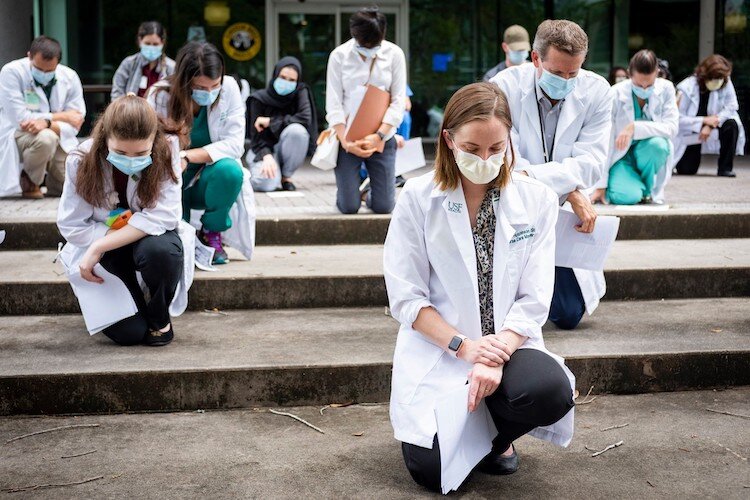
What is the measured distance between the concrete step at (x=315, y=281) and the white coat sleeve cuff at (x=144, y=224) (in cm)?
76

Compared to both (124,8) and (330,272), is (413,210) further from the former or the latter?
(124,8)

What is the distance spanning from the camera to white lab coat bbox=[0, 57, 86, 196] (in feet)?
26.8

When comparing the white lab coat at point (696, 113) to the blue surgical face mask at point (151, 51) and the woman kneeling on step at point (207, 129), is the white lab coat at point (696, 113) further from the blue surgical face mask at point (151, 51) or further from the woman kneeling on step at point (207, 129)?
the woman kneeling on step at point (207, 129)

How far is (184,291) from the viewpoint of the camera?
4.85 metres

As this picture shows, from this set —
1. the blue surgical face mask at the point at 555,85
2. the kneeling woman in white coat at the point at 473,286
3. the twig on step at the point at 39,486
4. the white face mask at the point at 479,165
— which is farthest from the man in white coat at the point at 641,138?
the twig on step at the point at 39,486

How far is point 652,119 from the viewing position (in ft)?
27.4

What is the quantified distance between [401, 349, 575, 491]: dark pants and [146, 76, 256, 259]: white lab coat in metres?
2.81

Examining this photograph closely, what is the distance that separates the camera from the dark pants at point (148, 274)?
4602 millimetres

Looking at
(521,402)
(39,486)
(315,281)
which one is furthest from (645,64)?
(39,486)

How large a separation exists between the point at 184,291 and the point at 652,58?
495 centimetres

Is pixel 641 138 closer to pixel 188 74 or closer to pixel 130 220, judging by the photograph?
pixel 188 74

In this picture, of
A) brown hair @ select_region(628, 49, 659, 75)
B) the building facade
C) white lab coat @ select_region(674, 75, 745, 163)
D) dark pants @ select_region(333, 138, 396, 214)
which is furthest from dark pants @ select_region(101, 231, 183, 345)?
the building facade

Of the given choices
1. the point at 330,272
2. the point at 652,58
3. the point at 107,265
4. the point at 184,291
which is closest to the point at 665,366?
the point at 330,272

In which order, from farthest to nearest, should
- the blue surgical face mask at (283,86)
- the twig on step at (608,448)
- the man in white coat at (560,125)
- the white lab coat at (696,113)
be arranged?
the white lab coat at (696,113), the blue surgical face mask at (283,86), the man in white coat at (560,125), the twig on step at (608,448)
